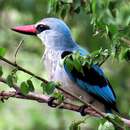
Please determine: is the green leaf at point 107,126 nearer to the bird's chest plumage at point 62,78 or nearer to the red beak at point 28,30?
the bird's chest plumage at point 62,78

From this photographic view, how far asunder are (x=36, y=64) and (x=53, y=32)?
2348 millimetres

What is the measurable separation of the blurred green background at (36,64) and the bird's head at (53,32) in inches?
23.5

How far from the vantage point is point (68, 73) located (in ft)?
12.1

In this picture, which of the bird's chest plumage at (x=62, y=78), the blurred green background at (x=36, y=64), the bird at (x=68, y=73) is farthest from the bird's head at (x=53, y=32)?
the blurred green background at (x=36, y=64)

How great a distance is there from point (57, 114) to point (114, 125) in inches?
124

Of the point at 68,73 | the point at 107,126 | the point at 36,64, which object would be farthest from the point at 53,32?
the point at 36,64

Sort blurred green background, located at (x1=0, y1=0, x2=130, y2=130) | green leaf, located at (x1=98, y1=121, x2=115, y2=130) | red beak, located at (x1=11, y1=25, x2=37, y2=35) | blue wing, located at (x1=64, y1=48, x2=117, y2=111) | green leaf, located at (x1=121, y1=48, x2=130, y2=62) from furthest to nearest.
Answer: blurred green background, located at (x1=0, y1=0, x2=130, y2=130)
red beak, located at (x1=11, y1=25, x2=37, y2=35)
blue wing, located at (x1=64, y1=48, x2=117, y2=111)
green leaf, located at (x1=121, y1=48, x2=130, y2=62)
green leaf, located at (x1=98, y1=121, x2=115, y2=130)

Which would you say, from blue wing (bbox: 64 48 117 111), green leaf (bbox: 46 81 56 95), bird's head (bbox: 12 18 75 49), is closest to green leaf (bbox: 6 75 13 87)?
green leaf (bbox: 46 81 56 95)

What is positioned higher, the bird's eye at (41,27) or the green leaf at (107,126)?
the bird's eye at (41,27)

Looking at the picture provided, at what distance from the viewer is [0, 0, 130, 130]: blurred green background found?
16.3 feet

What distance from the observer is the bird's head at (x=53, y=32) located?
3928 millimetres

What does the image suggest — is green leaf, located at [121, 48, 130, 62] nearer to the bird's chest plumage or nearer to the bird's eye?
the bird's chest plumage

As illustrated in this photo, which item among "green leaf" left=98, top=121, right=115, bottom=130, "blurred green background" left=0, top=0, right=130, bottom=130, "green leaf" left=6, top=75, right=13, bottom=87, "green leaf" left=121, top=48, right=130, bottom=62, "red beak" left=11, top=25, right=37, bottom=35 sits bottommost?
"blurred green background" left=0, top=0, right=130, bottom=130

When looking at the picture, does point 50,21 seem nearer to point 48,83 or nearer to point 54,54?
point 54,54
